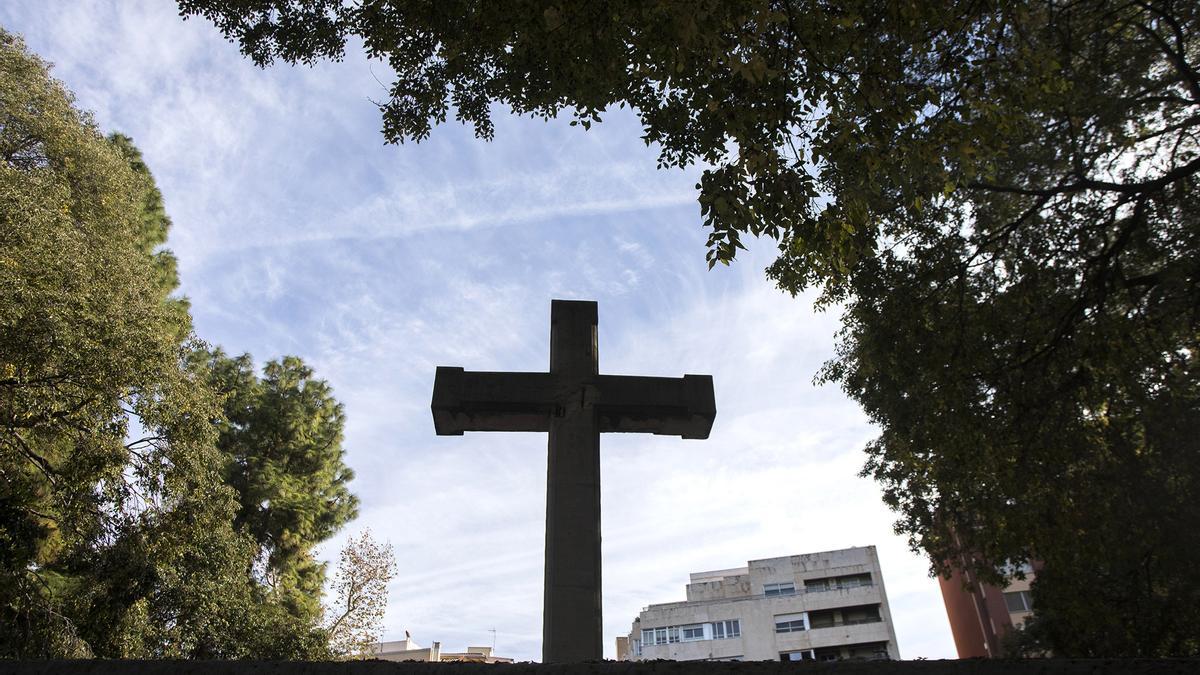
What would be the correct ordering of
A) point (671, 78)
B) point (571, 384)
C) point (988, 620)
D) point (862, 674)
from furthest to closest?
point (988, 620)
point (571, 384)
point (671, 78)
point (862, 674)

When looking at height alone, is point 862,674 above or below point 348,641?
below

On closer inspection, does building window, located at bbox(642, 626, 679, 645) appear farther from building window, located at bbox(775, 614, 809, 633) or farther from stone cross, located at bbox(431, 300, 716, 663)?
stone cross, located at bbox(431, 300, 716, 663)

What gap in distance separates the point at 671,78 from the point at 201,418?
939cm

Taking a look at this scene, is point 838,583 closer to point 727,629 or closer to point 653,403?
point 727,629

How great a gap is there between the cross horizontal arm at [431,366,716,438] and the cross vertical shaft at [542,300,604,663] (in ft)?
0.18

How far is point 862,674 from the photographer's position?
2270 mm

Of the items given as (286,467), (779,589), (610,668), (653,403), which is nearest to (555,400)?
(653,403)

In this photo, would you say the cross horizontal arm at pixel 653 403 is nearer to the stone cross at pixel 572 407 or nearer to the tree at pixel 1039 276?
the stone cross at pixel 572 407

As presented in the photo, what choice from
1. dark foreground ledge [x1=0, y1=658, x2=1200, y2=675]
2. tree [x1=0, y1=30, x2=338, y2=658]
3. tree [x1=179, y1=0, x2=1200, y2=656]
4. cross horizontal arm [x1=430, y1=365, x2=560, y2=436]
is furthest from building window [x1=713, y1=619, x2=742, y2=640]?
dark foreground ledge [x1=0, y1=658, x2=1200, y2=675]

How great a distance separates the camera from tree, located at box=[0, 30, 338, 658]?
9.33m

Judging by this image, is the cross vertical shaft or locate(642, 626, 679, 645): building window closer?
the cross vertical shaft

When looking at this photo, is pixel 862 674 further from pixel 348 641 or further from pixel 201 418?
pixel 348 641

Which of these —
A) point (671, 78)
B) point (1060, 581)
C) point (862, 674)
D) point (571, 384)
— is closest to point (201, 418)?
point (571, 384)

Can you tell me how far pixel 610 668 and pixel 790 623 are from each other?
55320 mm
